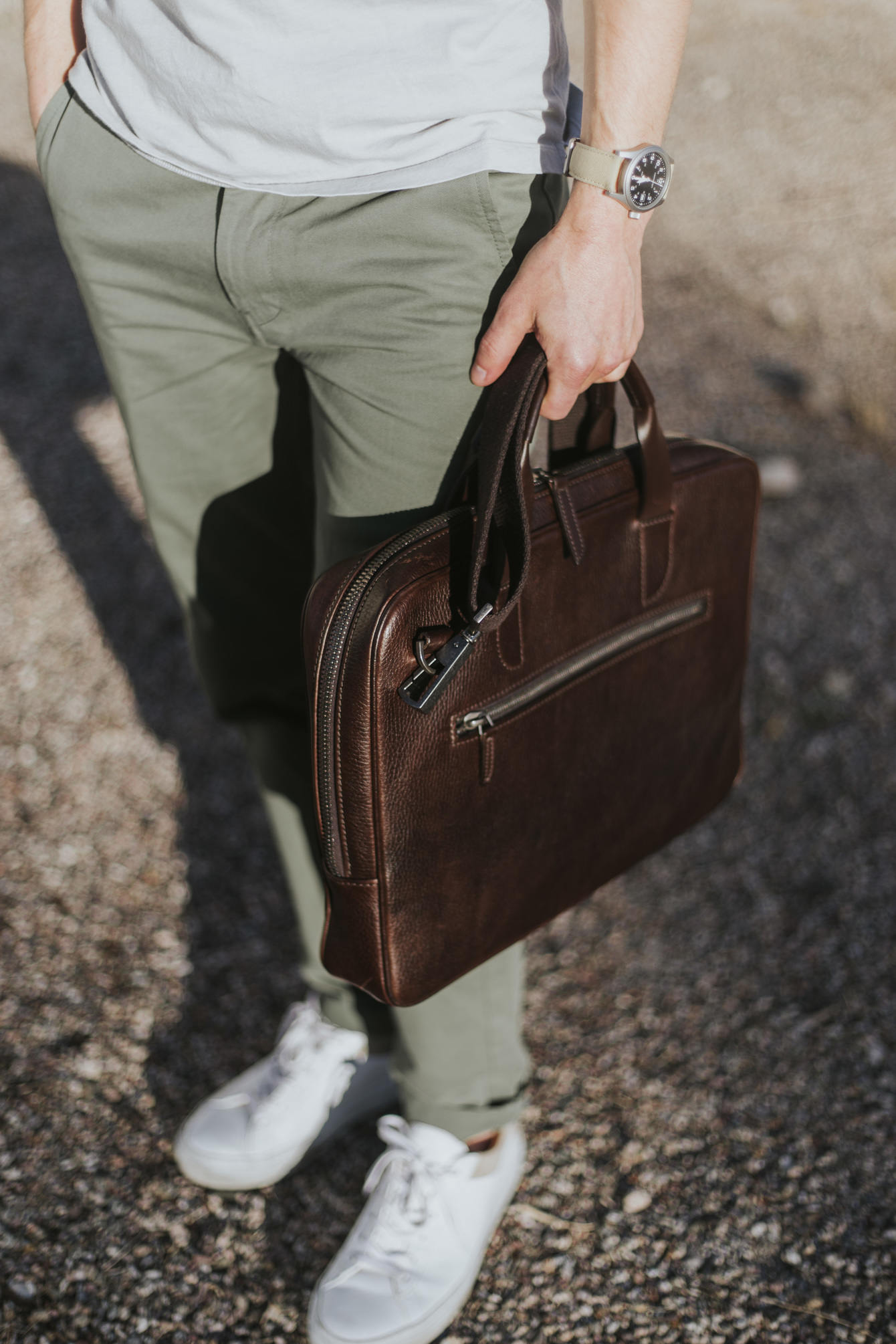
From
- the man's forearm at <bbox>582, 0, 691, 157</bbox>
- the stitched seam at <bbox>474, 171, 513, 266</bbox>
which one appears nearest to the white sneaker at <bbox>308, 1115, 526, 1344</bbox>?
the stitched seam at <bbox>474, 171, 513, 266</bbox>

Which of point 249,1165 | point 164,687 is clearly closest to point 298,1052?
point 249,1165

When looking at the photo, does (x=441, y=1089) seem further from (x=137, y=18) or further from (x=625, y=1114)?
(x=137, y=18)

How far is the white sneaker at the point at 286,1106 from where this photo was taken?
5.48 ft

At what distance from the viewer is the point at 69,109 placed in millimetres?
1211

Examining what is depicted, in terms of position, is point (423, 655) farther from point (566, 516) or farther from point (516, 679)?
point (566, 516)

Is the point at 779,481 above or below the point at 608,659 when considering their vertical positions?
below

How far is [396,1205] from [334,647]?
917mm

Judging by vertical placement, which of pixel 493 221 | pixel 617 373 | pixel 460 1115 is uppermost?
pixel 493 221

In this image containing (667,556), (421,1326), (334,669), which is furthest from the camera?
(421,1326)

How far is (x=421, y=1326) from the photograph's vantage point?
4.77 feet

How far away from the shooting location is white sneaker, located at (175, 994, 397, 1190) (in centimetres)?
167

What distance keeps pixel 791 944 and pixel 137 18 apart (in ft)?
6.29

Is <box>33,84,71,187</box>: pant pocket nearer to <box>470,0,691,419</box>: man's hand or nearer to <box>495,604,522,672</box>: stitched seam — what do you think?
<box>470,0,691,419</box>: man's hand

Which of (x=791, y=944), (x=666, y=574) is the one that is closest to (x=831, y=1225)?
(x=791, y=944)
